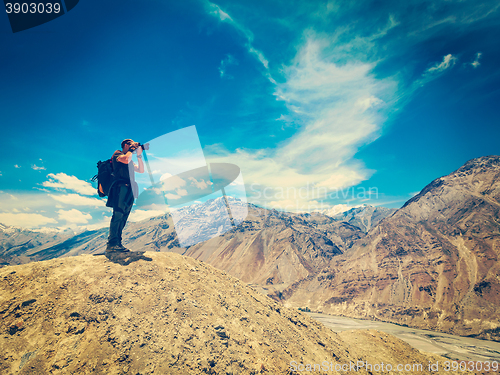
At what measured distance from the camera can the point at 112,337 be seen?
464cm

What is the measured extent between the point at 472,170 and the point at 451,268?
62.4 m

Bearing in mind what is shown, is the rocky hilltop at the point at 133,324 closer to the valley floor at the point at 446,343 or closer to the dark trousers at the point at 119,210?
the dark trousers at the point at 119,210

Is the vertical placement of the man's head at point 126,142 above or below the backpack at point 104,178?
above

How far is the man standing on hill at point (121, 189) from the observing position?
7.08 meters

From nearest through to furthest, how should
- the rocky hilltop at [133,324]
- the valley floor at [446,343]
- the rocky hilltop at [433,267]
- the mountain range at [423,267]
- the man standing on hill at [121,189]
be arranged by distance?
the rocky hilltop at [133,324], the man standing on hill at [121,189], the valley floor at [446,343], the rocky hilltop at [433,267], the mountain range at [423,267]

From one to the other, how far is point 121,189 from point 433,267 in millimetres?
85096

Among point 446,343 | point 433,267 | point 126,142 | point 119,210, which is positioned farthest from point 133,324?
point 433,267

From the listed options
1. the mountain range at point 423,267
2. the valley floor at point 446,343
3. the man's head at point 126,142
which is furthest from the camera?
the mountain range at point 423,267

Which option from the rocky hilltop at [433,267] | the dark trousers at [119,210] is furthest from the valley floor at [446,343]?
the dark trousers at [119,210]

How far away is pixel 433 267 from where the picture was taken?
206 feet

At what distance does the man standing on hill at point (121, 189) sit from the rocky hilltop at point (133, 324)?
98 cm

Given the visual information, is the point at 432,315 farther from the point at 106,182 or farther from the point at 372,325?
the point at 106,182

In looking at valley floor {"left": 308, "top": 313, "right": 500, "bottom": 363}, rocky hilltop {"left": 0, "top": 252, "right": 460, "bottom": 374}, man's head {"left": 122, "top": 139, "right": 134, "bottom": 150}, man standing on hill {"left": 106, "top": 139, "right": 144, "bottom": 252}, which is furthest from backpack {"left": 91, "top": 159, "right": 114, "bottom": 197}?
valley floor {"left": 308, "top": 313, "right": 500, "bottom": 363}

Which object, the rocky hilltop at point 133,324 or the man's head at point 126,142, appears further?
the man's head at point 126,142
